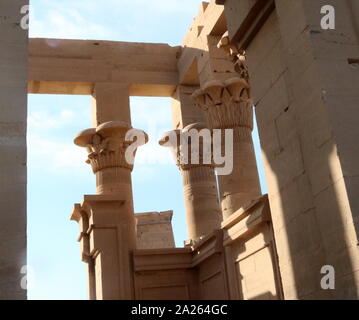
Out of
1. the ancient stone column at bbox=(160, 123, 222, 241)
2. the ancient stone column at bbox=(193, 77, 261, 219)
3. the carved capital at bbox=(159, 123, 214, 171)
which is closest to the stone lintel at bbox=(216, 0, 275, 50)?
the ancient stone column at bbox=(193, 77, 261, 219)

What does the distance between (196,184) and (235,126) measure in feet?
7.87

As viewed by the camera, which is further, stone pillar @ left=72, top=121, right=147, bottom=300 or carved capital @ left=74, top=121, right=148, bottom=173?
carved capital @ left=74, top=121, right=148, bottom=173

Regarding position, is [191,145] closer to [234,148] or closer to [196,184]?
[196,184]

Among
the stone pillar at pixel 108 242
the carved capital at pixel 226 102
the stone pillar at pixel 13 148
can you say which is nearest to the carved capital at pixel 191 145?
the carved capital at pixel 226 102

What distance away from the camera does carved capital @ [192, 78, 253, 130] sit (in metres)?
12.3

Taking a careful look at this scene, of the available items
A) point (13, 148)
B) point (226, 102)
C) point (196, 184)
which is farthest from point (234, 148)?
point (13, 148)

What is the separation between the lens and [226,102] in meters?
12.4

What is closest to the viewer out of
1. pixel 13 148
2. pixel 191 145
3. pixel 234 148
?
pixel 13 148

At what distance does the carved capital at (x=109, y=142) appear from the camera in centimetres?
1373

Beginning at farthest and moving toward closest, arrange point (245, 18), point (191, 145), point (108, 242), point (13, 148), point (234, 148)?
point (191, 145) → point (234, 148) → point (108, 242) → point (245, 18) → point (13, 148)

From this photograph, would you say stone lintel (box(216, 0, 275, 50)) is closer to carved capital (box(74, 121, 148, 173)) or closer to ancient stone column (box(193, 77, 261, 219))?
ancient stone column (box(193, 77, 261, 219))

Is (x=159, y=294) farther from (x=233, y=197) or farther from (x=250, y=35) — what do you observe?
(x=250, y=35)

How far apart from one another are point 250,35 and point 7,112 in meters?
2.68

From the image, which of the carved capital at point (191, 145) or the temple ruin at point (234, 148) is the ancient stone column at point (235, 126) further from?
the carved capital at point (191, 145)
